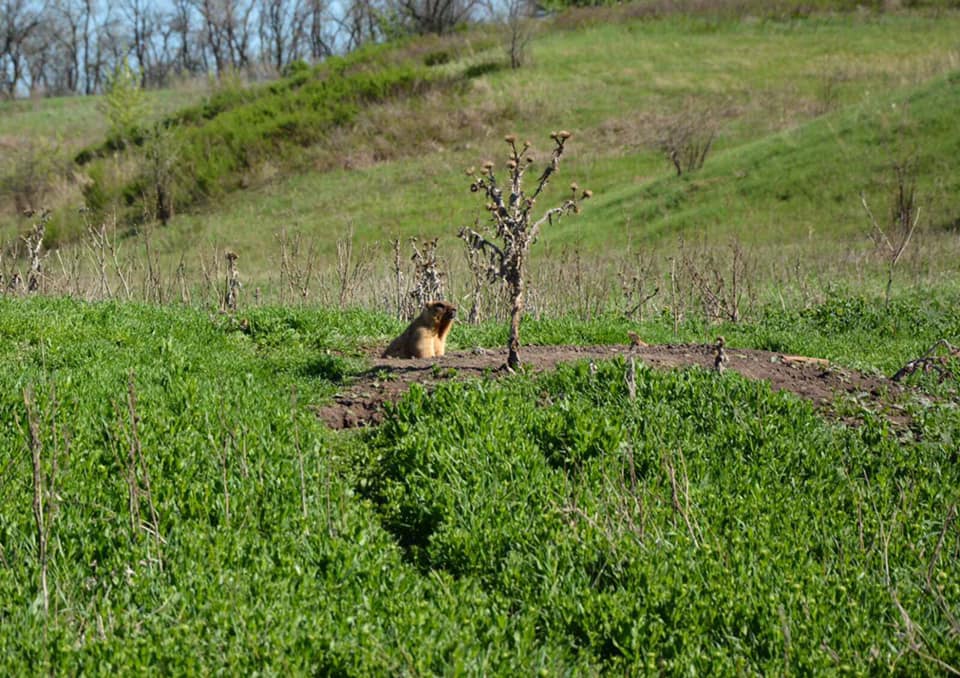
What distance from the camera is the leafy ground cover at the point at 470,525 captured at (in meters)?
3.47

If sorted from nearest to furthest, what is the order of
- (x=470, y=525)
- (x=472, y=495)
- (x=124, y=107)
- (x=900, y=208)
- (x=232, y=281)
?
1. (x=470, y=525)
2. (x=472, y=495)
3. (x=232, y=281)
4. (x=900, y=208)
5. (x=124, y=107)

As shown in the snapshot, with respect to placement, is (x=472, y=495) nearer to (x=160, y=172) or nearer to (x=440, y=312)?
(x=440, y=312)

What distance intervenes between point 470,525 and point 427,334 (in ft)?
10.9

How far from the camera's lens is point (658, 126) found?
109ft

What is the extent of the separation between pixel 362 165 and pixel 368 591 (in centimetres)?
3237

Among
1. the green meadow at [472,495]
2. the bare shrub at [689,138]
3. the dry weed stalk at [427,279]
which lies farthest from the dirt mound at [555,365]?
the bare shrub at [689,138]

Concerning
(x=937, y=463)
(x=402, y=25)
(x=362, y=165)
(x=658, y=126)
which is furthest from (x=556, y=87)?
(x=937, y=463)

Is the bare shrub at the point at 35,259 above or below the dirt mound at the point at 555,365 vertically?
above

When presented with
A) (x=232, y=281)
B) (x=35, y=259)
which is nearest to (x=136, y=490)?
(x=232, y=281)

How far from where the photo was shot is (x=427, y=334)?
7.61 metres

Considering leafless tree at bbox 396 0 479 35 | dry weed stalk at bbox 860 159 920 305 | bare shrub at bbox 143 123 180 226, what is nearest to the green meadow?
dry weed stalk at bbox 860 159 920 305

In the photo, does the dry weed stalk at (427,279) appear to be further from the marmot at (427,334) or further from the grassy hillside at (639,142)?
the grassy hillside at (639,142)

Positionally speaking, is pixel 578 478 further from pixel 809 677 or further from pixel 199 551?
pixel 199 551

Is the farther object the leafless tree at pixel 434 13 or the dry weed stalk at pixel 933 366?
the leafless tree at pixel 434 13
